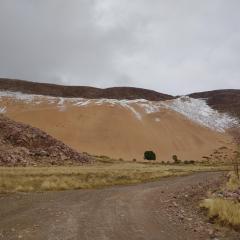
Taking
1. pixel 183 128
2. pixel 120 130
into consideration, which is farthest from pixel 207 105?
pixel 120 130

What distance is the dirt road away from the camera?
44.5 ft

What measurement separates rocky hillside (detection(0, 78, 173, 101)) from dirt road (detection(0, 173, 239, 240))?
96470 millimetres

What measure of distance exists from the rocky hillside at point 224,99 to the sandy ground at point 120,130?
15771 millimetres

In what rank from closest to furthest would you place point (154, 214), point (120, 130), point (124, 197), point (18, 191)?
point (154, 214), point (124, 197), point (18, 191), point (120, 130)

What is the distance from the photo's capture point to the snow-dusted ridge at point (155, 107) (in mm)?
105794

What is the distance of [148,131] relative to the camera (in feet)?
316

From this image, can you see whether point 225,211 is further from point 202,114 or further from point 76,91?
point 76,91

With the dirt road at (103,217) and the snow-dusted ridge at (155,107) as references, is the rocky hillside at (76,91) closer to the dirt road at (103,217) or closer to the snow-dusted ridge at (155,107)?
the snow-dusted ridge at (155,107)

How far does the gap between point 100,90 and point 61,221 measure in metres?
115

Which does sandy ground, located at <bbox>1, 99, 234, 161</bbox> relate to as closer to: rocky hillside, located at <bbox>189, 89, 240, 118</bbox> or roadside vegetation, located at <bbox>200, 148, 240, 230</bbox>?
rocky hillside, located at <bbox>189, 89, 240, 118</bbox>

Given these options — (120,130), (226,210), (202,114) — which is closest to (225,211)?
(226,210)

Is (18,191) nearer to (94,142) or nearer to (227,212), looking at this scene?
(227,212)

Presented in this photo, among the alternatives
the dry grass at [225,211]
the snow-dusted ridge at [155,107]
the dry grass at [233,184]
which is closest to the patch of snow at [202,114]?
the snow-dusted ridge at [155,107]

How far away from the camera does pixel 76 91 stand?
125562 millimetres
